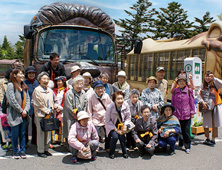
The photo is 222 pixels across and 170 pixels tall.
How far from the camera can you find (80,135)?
14.4 feet

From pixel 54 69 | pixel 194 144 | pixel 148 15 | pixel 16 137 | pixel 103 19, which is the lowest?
pixel 194 144

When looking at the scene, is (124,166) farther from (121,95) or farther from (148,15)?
(148,15)

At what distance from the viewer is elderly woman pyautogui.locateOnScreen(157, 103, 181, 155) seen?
4.81 m

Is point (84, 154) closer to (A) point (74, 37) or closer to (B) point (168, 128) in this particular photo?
(B) point (168, 128)

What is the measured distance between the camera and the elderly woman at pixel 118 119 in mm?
4660

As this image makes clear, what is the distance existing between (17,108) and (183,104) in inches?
129

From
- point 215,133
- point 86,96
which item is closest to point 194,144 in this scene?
point 215,133

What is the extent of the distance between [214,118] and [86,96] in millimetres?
2929

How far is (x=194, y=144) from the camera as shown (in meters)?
5.53

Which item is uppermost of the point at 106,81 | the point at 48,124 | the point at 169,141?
the point at 106,81

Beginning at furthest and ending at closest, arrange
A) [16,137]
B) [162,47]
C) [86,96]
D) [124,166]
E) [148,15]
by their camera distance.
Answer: [148,15] < [162,47] < [86,96] < [16,137] < [124,166]

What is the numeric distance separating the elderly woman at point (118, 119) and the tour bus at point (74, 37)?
1.71m

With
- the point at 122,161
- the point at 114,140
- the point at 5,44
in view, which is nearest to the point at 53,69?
the point at 114,140

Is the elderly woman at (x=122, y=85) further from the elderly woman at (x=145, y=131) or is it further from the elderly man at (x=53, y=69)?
the elderly man at (x=53, y=69)
